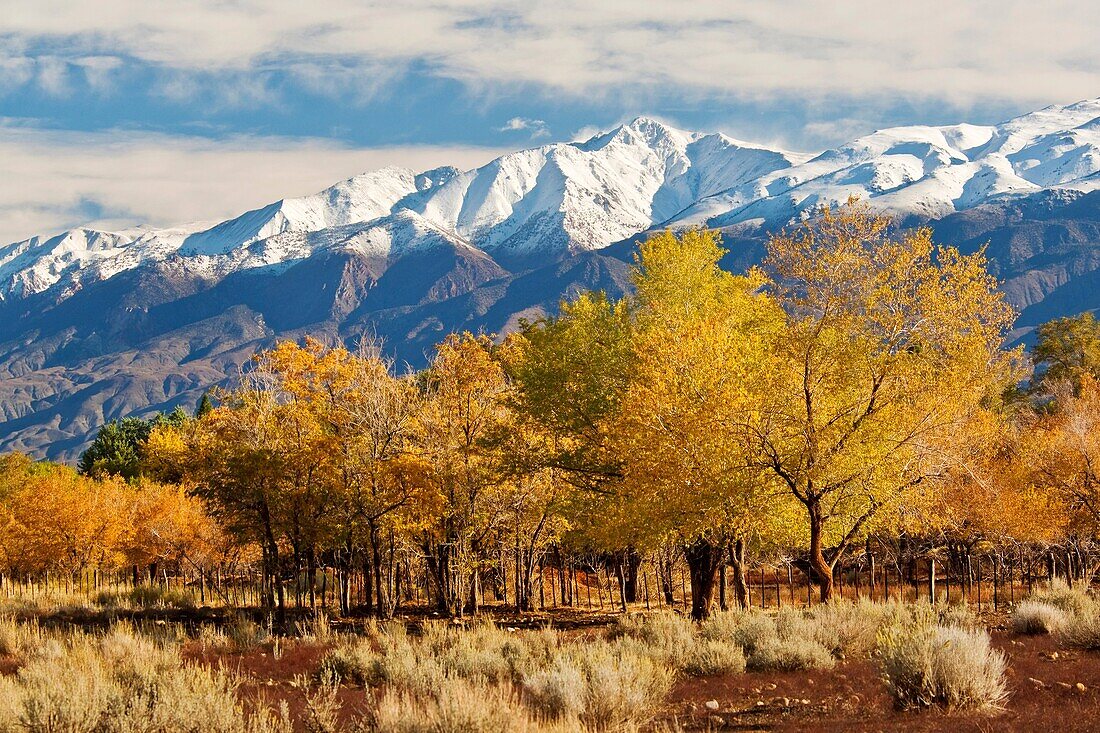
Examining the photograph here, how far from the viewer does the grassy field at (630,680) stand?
10859mm

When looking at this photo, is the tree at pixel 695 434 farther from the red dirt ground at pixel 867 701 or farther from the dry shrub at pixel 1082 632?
the dry shrub at pixel 1082 632

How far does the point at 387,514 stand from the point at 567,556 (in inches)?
1059

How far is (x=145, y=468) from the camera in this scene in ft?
259

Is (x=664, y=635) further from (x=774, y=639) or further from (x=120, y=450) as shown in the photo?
(x=120, y=450)

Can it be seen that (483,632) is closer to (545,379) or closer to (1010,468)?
(545,379)

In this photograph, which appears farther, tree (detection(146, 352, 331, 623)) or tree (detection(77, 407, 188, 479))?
tree (detection(77, 407, 188, 479))

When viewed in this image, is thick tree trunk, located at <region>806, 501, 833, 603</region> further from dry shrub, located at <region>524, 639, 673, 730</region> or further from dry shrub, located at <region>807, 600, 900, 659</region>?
dry shrub, located at <region>524, 639, 673, 730</region>

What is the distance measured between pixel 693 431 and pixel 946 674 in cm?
1045

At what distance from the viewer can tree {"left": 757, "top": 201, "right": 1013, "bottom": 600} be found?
71.1 feet

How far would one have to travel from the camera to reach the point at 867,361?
2230 centimetres

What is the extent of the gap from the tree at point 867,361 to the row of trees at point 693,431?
0.21ft

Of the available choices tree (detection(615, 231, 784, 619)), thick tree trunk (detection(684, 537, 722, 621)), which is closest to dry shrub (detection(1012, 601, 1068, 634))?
tree (detection(615, 231, 784, 619))

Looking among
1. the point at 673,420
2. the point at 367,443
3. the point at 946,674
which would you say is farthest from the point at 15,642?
the point at 946,674

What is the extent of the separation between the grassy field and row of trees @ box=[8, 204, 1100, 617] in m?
3.62
